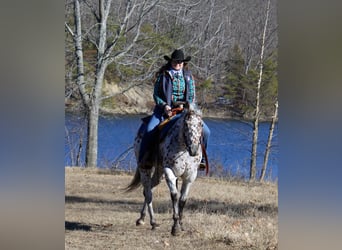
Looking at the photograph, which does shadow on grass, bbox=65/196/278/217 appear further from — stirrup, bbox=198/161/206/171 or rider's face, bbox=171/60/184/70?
rider's face, bbox=171/60/184/70

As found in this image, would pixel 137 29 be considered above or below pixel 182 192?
above

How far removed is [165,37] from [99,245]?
6.44 ft

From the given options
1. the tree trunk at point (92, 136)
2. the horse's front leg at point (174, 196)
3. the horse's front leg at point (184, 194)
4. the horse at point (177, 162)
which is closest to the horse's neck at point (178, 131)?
the horse at point (177, 162)

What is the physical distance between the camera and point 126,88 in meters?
5.95

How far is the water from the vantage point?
17.3ft

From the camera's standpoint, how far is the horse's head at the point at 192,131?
470 cm

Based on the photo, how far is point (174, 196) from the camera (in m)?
4.95

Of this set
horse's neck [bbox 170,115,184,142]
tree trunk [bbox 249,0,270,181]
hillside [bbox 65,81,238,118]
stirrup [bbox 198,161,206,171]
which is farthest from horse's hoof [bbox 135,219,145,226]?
tree trunk [bbox 249,0,270,181]

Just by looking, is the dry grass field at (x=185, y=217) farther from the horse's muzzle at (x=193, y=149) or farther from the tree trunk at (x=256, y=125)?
the horse's muzzle at (x=193, y=149)

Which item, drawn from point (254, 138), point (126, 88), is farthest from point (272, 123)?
point (126, 88)

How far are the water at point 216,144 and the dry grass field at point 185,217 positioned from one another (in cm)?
15
